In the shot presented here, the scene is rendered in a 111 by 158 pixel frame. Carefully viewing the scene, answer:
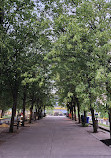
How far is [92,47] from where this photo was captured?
11523mm

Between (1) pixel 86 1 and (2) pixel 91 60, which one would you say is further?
(1) pixel 86 1

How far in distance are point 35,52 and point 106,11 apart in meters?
7.14

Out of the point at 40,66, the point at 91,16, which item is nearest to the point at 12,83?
the point at 40,66

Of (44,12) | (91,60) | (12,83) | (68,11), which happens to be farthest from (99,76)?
(12,83)

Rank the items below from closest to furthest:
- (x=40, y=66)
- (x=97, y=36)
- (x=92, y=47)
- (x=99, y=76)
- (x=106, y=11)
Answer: (x=99, y=76), (x=97, y=36), (x=92, y=47), (x=106, y=11), (x=40, y=66)

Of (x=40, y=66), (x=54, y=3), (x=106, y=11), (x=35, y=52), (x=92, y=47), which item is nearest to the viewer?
(x=92, y=47)

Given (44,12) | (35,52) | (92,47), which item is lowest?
(92,47)

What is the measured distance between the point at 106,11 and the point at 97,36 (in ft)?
8.40

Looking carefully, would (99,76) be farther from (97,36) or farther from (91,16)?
(91,16)

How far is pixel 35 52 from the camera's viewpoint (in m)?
17.0

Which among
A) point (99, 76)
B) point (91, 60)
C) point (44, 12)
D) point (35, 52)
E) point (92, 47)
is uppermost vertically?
point (44, 12)

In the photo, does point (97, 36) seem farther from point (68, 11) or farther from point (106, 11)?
point (68, 11)

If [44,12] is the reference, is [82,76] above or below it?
below

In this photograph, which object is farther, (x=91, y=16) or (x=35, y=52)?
(x=35, y=52)
